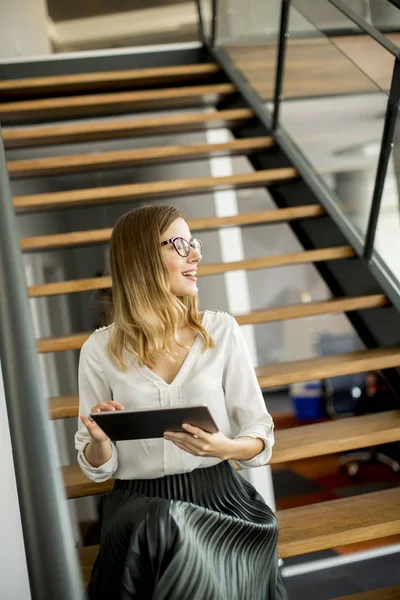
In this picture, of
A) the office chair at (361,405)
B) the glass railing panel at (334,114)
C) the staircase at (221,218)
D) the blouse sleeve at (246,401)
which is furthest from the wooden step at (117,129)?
the office chair at (361,405)

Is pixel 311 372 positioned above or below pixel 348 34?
below

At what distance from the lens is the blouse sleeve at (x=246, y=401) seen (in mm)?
1930

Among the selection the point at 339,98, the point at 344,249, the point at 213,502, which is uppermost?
the point at 339,98

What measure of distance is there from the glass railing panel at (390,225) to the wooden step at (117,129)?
1224 millimetres

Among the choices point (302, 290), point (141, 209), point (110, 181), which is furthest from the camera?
point (302, 290)

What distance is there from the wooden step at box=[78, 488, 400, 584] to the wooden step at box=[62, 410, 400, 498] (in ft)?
0.62

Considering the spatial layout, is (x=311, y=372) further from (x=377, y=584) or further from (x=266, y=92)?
(x=266, y=92)

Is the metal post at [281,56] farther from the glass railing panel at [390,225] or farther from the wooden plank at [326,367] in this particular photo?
the wooden plank at [326,367]

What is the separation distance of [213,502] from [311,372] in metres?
0.90

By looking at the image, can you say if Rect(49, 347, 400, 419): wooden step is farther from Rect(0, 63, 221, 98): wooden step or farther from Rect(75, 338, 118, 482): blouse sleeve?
Rect(0, 63, 221, 98): wooden step

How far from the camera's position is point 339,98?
3.33 m

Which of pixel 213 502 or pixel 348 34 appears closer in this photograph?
pixel 213 502

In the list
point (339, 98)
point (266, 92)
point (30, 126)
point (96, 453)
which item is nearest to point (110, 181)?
point (30, 126)

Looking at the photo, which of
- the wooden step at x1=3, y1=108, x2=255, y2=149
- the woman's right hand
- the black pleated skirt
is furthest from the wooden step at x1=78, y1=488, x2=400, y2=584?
the wooden step at x1=3, y1=108, x2=255, y2=149
